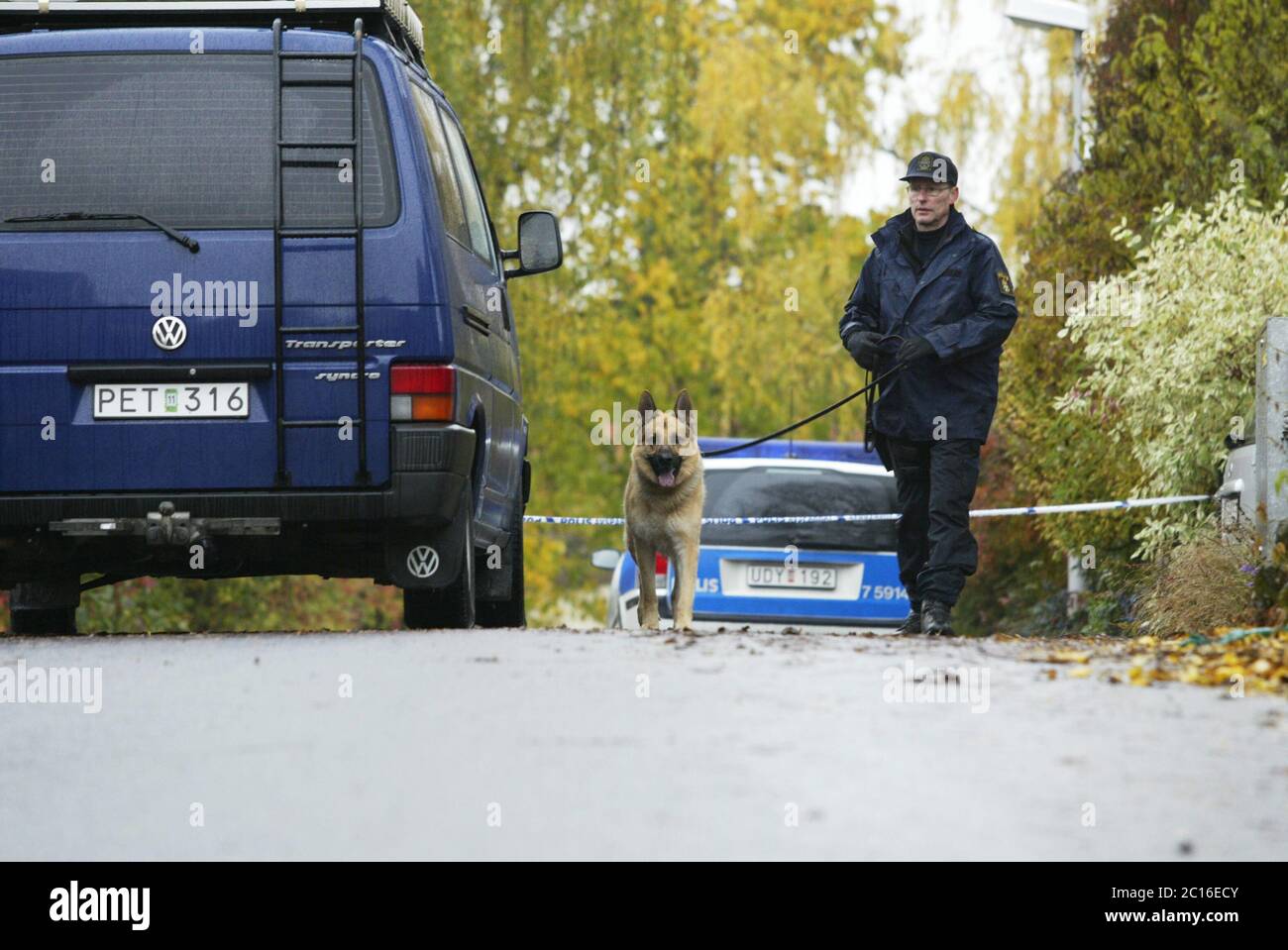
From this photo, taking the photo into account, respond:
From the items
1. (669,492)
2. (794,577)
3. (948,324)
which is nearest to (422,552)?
(948,324)

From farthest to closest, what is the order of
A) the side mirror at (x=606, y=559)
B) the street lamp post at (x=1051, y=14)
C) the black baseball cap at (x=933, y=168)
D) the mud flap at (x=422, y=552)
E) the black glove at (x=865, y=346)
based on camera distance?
the street lamp post at (x=1051, y=14) < the side mirror at (x=606, y=559) < the black glove at (x=865, y=346) < the black baseball cap at (x=933, y=168) < the mud flap at (x=422, y=552)

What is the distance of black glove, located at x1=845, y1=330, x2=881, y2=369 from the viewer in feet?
35.4

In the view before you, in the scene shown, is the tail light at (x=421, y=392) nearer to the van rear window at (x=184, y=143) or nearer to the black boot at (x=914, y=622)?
Answer: the van rear window at (x=184, y=143)

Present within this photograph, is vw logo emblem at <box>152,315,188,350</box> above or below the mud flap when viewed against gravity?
above

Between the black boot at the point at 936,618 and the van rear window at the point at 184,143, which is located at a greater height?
the van rear window at the point at 184,143

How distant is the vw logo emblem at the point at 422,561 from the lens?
9438 mm

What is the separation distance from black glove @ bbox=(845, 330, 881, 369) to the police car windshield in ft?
12.6

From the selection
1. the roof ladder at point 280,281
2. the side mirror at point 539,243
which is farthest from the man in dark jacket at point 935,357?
the roof ladder at point 280,281

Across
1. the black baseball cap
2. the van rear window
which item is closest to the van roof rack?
the van rear window

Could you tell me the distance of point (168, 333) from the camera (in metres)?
9.08

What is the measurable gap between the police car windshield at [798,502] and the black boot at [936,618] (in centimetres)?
413

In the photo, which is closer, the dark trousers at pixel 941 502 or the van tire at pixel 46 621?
the dark trousers at pixel 941 502

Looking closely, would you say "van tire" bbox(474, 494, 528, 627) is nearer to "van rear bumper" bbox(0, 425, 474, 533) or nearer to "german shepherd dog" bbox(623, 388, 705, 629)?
"german shepherd dog" bbox(623, 388, 705, 629)

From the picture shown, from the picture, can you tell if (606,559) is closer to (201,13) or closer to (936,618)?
(936,618)
